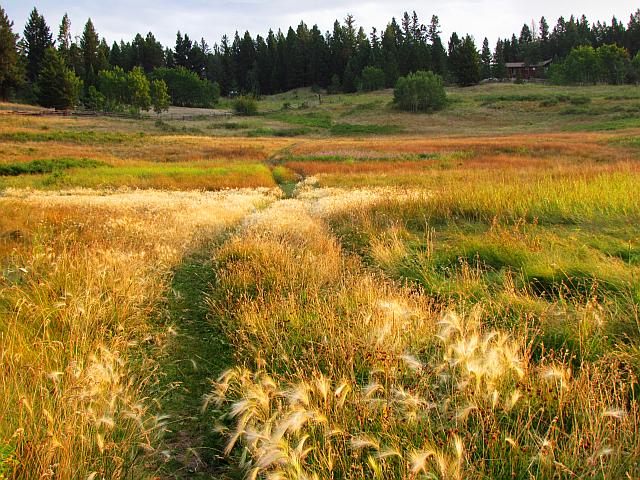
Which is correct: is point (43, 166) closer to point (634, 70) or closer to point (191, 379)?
point (191, 379)

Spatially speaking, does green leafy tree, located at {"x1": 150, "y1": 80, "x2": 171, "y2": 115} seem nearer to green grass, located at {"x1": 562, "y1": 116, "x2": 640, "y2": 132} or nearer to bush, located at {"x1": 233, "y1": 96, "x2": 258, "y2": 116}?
bush, located at {"x1": 233, "y1": 96, "x2": 258, "y2": 116}

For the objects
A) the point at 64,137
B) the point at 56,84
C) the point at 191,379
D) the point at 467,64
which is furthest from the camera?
the point at 467,64

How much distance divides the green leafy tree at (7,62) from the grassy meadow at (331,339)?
334 ft

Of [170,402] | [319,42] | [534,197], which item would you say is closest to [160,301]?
[170,402]

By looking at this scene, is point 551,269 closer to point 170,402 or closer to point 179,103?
point 170,402

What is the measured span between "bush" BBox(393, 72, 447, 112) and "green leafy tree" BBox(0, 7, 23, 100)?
78.3 metres

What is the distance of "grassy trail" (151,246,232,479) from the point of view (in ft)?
10.7

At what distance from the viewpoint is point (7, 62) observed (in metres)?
92.9

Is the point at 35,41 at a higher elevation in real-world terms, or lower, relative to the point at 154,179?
higher

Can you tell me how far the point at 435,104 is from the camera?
87.8 m

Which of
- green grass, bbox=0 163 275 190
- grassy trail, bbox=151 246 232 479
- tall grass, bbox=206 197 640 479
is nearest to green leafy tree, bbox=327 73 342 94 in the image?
green grass, bbox=0 163 275 190

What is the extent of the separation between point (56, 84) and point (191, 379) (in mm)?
99413

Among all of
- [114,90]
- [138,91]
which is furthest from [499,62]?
[114,90]

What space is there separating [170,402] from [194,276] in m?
4.07
